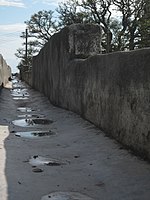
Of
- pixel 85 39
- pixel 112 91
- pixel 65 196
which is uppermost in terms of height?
pixel 85 39

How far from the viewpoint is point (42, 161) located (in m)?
6.25

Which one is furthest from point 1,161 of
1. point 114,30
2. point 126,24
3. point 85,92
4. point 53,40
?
point 114,30

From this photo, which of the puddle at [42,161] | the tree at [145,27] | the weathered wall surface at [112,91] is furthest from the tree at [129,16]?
the puddle at [42,161]

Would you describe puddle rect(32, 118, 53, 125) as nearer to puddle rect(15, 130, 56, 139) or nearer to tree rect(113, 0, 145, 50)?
puddle rect(15, 130, 56, 139)

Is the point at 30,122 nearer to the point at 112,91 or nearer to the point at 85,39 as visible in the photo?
the point at 85,39

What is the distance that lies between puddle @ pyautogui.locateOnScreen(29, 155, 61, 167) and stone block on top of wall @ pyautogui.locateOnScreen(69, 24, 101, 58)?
5646 mm

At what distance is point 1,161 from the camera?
6.03 meters

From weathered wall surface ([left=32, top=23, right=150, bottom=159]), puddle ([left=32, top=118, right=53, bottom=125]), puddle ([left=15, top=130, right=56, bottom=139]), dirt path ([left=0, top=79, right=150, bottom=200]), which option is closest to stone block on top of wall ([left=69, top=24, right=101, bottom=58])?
weathered wall surface ([left=32, top=23, right=150, bottom=159])

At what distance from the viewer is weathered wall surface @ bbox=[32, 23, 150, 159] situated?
19.1 feet

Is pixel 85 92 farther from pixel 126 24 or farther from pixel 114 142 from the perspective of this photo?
pixel 126 24

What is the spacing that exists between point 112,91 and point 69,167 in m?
2.04

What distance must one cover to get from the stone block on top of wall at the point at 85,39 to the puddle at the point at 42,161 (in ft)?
18.5

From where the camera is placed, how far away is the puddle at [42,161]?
239 inches

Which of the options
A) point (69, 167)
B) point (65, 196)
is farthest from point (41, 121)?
point (65, 196)
